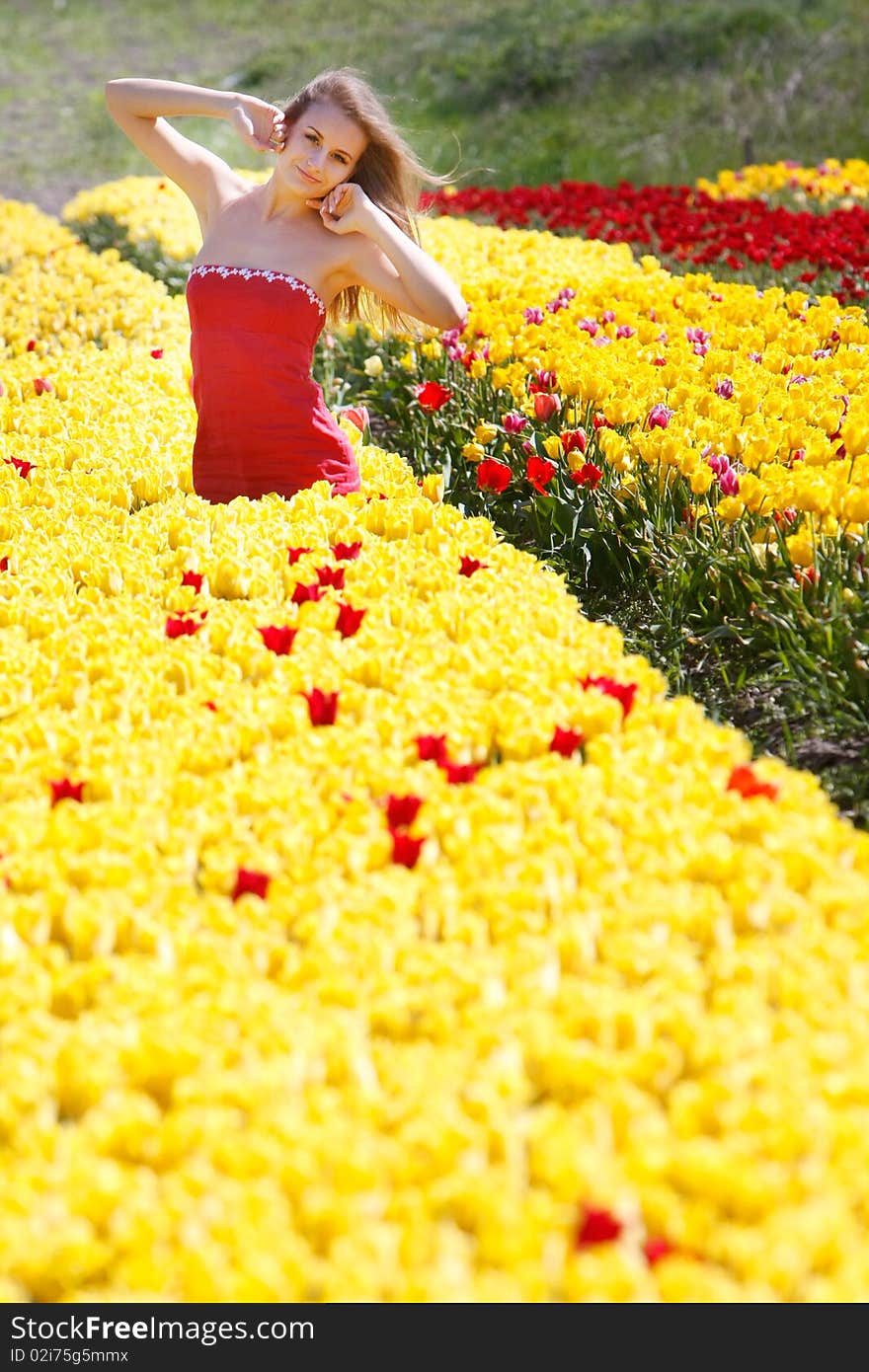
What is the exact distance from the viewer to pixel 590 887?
2.13m

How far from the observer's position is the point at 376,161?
425 centimetres

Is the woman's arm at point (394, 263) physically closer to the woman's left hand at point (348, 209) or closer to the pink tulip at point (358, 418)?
the woman's left hand at point (348, 209)

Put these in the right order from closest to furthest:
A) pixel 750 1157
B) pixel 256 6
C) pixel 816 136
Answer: pixel 750 1157, pixel 816 136, pixel 256 6

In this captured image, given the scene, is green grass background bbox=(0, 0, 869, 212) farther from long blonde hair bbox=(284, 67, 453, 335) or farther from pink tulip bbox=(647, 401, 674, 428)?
pink tulip bbox=(647, 401, 674, 428)

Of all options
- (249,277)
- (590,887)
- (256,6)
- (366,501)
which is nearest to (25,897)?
(590,887)

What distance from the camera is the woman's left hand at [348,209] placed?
13.4 feet

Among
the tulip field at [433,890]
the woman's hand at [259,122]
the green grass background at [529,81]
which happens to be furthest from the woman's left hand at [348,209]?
the green grass background at [529,81]

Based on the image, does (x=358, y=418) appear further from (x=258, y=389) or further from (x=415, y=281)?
(x=415, y=281)

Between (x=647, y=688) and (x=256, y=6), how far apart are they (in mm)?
31704

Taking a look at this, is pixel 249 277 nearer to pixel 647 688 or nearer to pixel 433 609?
pixel 433 609

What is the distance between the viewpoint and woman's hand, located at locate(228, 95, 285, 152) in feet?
13.6

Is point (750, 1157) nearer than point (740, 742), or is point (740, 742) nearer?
point (750, 1157)

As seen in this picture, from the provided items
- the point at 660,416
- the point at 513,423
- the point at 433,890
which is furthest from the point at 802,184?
the point at 433,890

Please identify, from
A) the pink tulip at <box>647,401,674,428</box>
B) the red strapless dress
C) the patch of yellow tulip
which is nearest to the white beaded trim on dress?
the red strapless dress
